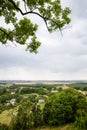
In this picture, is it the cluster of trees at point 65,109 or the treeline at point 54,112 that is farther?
the treeline at point 54,112

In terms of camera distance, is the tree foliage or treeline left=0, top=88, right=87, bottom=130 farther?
treeline left=0, top=88, right=87, bottom=130

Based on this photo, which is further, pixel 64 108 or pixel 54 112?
pixel 64 108

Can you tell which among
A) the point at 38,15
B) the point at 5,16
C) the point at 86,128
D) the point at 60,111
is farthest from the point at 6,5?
the point at 60,111

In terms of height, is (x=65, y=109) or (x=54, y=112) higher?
(x=65, y=109)

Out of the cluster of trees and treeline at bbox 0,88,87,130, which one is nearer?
the cluster of trees

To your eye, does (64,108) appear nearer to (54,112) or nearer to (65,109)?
(65,109)

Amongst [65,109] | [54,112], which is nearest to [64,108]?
[65,109]
